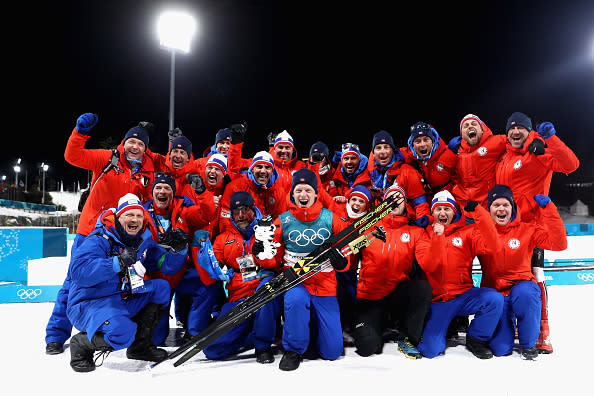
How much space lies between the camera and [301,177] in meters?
3.38

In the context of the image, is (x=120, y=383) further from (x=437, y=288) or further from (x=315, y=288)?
(x=437, y=288)

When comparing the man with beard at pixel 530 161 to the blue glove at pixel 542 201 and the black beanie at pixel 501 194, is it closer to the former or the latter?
the blue glove at pixel 542 201

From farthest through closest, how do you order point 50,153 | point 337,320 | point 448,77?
point 50,153
point 448,77
point 337,320

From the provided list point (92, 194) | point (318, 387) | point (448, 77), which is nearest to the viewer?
point (318, 387)

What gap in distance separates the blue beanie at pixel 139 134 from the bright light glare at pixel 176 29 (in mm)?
6767

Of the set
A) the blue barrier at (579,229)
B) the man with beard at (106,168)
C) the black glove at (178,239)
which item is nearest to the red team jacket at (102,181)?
the man with beard at (106,168)

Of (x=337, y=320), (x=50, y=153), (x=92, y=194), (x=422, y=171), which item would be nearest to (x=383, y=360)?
(x=337, y=320)

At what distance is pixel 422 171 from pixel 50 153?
179 feet

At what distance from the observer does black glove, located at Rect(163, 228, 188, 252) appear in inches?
124

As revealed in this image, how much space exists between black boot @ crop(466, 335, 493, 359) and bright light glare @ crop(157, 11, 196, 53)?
970 centimetres

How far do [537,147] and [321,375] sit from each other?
2912mm

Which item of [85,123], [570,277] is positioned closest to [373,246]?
[85,123]

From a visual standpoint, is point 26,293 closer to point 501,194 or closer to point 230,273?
point 230,273

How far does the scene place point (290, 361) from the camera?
299cm
